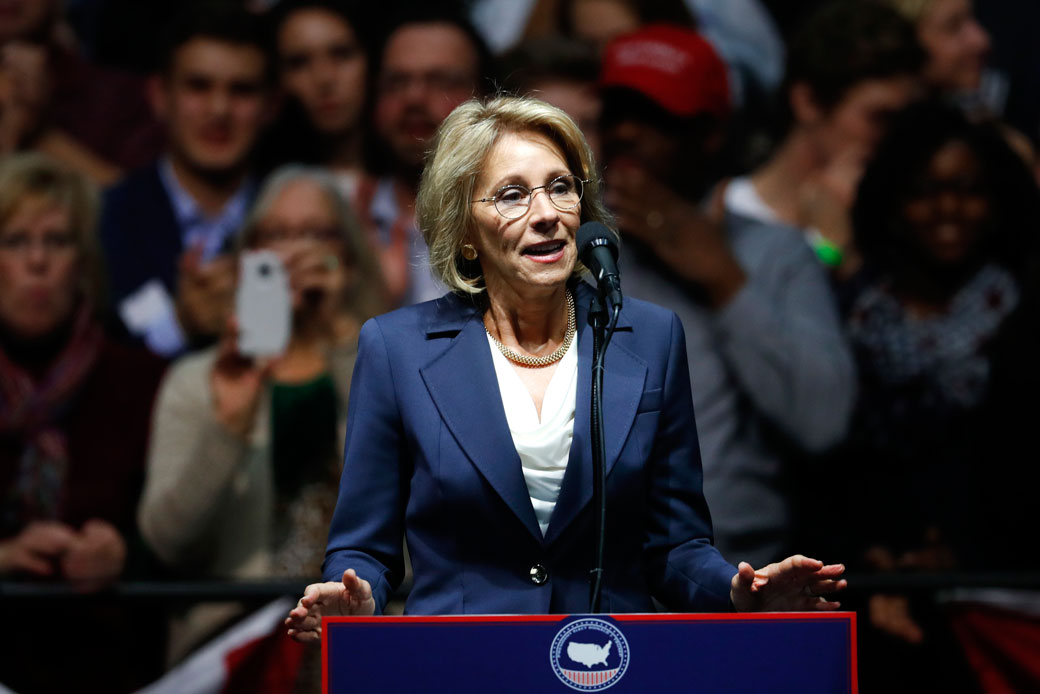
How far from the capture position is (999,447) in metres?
4.26

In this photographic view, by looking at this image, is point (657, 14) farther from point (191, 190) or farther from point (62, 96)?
point (62, 96)

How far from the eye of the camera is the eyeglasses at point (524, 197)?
7.16 feet

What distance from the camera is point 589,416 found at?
213 centimetres

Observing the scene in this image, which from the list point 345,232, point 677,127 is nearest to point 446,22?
point 345,232

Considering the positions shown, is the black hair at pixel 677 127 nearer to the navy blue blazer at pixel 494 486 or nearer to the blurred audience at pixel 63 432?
the blurred audience at pixel 63 432

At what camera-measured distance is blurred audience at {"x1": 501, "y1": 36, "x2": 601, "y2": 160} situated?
4547 millimetres

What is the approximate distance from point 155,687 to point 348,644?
6.73ft

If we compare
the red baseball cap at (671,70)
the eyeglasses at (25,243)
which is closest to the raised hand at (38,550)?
the eyeglasses at (25,243)

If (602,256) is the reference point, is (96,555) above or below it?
below

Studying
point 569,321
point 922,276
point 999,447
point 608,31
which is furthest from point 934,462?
point 569,321

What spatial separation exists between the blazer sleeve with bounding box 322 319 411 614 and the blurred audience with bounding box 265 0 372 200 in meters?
2.79

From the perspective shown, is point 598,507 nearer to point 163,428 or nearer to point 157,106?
point 163,428

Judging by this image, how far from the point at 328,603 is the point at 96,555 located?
2.40m

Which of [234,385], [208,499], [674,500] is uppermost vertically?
[234,385]
